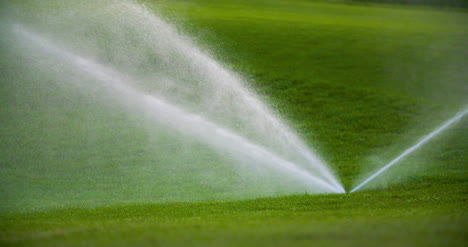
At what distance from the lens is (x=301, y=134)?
535 inches

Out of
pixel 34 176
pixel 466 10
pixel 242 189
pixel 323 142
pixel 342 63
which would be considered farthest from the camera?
pixel 466 10

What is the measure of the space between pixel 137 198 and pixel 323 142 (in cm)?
537

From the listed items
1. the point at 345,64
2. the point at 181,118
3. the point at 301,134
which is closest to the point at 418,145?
the point at 301,134

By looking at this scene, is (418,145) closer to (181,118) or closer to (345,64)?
(345,64)

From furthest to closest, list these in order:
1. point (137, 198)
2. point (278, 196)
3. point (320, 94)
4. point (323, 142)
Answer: point (320, 94)
point (323, 142)
point (137, 198)
point (278, 196)

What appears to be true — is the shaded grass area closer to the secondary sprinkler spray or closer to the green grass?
the green grass

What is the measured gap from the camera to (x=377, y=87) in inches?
612

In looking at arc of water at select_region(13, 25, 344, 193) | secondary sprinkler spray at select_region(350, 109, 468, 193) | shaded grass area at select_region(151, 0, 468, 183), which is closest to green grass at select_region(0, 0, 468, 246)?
shaded grass area at select_region(151, 0, 468, 183)

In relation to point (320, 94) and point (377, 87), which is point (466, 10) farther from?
point (320, 94)

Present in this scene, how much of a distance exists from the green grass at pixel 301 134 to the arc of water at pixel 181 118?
101cm

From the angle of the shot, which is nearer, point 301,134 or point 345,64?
point 301,134

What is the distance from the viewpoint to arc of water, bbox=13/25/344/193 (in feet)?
38.1

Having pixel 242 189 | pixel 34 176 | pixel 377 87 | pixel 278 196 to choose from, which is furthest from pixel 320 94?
pixel 34 176

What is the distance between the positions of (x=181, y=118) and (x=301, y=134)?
337 centimetres
